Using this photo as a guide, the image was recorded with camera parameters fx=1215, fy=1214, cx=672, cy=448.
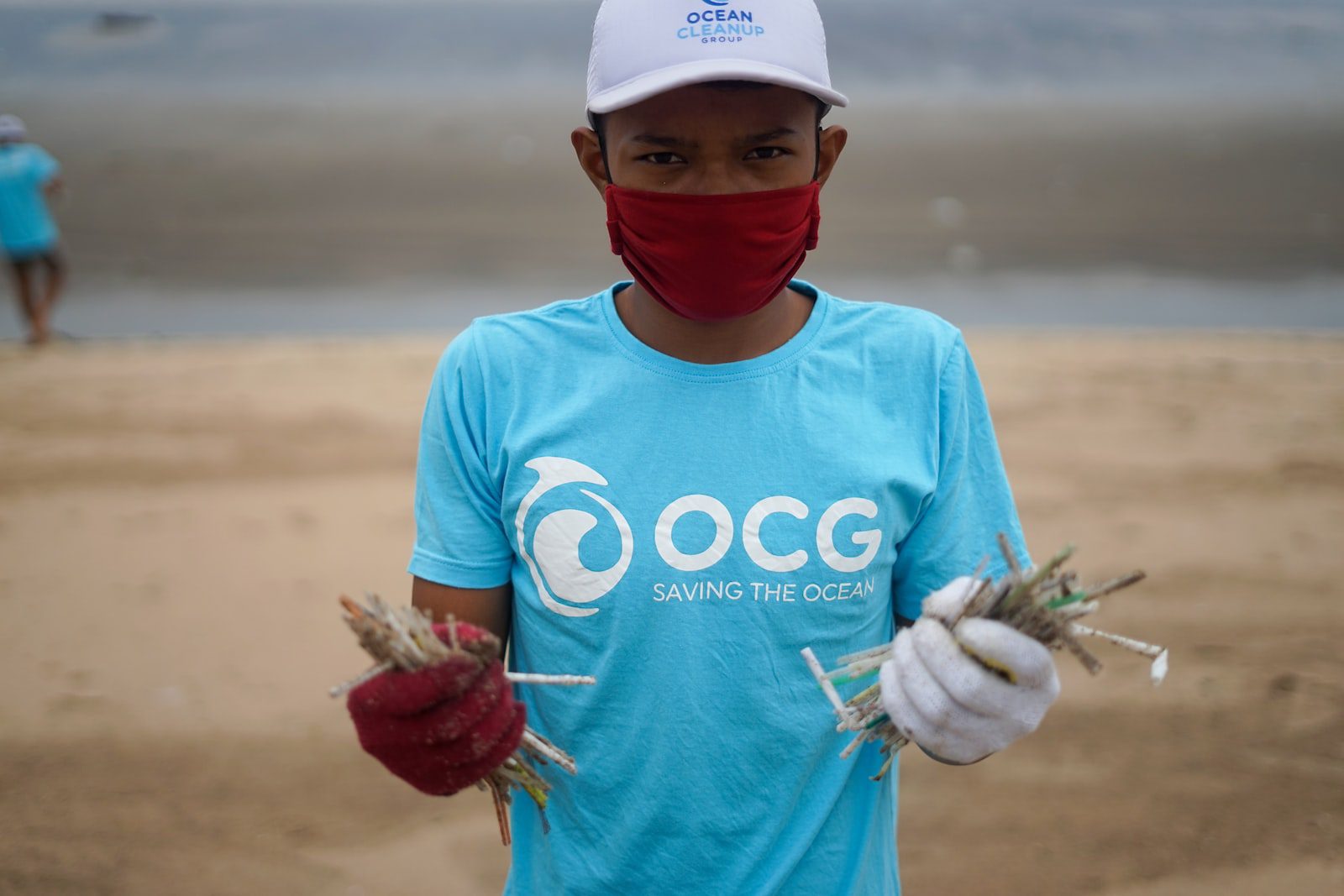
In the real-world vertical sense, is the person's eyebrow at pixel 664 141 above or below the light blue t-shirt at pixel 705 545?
above

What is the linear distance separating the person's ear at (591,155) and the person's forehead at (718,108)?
0.63 feet

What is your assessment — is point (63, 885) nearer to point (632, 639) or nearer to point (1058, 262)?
point (632, 639)

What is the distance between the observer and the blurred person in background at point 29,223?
1203cm

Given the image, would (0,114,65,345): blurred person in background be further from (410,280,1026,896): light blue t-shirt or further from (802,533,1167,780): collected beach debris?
(802,533,1167,780): collected beach debris

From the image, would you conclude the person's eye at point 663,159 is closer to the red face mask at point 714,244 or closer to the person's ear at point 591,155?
the red face mask at point 714,244

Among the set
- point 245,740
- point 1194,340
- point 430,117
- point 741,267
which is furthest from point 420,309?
point 430,117

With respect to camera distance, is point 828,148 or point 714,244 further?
point 828,148

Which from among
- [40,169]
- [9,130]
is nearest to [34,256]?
[40,169]

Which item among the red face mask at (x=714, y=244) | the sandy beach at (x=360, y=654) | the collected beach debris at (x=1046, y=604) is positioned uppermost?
the red face mask at (x=714, y=244)

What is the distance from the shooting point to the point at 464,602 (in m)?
2.16

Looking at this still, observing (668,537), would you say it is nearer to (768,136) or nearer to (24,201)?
(768,136)

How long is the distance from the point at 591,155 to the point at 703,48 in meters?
0.39

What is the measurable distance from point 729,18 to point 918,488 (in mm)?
848

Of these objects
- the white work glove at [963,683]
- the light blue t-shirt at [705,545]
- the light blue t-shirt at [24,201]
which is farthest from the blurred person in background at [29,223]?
the white work glove at [963,683]
